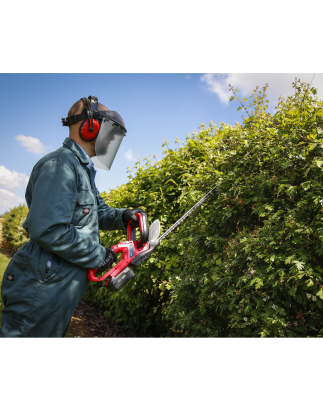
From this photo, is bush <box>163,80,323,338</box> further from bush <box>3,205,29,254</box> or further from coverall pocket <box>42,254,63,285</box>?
bush <box>3,205,29,254</box>

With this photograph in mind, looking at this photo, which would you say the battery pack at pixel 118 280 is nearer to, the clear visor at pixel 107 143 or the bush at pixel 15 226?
the clear visor at pixel 107 143

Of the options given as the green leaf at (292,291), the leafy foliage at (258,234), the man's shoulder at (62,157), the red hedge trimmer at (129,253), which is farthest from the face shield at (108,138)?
the green leaf at (292,291)

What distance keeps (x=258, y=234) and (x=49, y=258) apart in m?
1.57

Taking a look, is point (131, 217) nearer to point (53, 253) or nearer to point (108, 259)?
point (108, 259)

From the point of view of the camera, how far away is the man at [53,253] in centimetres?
165

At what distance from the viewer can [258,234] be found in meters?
2.24

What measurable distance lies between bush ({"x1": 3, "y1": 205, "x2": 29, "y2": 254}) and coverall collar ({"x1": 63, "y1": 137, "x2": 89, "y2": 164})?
1240 centimetres

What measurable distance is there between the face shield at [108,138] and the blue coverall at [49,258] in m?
0.33

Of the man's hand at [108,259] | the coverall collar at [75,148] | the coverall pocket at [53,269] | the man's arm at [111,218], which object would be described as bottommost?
the coverall pocket at [53,269]

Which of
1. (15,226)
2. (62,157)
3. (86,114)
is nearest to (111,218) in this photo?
(62,157)

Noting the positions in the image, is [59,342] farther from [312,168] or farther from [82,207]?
[312,168]

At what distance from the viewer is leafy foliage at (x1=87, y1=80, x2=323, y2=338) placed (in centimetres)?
204
